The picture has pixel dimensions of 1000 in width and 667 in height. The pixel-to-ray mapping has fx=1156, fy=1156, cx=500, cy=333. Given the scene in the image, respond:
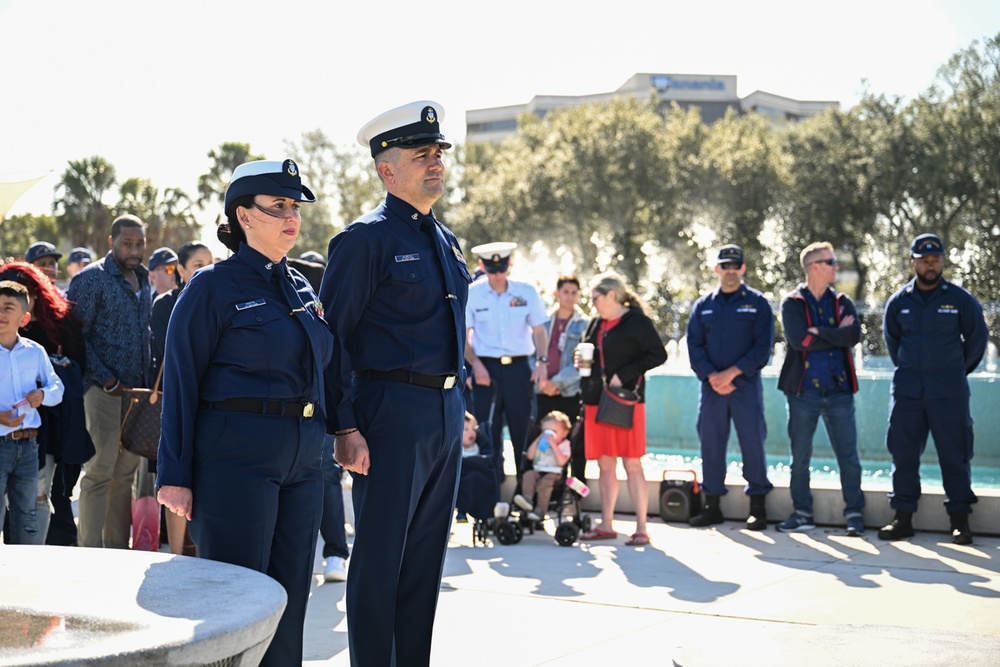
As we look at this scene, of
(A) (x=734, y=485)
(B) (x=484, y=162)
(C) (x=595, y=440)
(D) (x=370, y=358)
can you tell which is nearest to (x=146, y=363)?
(C) (x=595, y=440)

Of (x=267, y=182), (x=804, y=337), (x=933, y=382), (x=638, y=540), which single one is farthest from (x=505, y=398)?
(x=267, y=182)

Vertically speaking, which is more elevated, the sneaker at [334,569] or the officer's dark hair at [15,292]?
the officer's dark hair at [15,292]

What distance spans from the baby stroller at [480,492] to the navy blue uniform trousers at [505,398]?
0.97 m

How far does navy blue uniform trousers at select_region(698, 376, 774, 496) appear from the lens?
30.0 feet

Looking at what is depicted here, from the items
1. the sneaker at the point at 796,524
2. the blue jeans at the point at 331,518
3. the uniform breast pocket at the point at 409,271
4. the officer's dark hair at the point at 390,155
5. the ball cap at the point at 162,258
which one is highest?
the officer's dark hair at the point at 390,155

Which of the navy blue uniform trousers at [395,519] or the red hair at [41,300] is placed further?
the red hair at [41,300]

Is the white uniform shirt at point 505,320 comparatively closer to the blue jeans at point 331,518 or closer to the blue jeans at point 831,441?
the blue jeans at point 831,441

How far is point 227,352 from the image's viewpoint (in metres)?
3.78

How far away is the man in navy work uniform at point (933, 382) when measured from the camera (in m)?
8.37

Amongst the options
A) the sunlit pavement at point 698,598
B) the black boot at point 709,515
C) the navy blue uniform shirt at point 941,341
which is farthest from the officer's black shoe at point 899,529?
the black boot at point 709,515

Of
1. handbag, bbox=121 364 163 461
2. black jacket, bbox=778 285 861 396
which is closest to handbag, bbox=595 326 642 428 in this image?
black jacket, bbox=778 285 861 396

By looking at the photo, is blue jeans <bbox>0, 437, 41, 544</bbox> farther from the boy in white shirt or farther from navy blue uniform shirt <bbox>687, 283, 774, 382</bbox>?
navy blue uniform shirt <bbox>687, 283, 774, 382</bbox>

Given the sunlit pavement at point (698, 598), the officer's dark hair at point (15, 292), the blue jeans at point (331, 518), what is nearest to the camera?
the sunlit pavement at point (698, 598)

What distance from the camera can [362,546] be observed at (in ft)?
13.5
